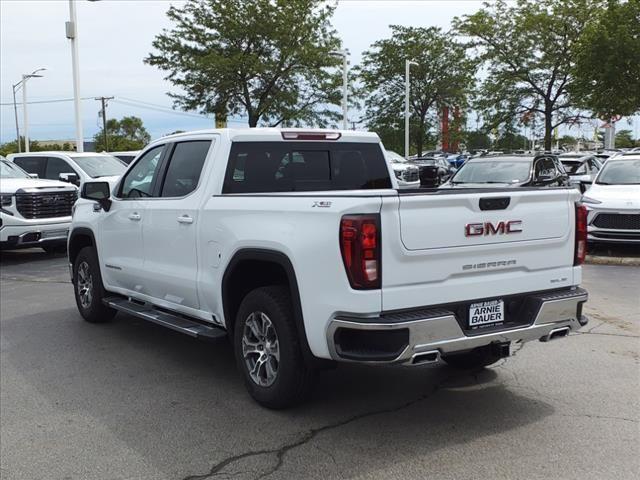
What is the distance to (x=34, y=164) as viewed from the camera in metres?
15.8

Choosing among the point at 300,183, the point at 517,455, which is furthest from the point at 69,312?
the point at 517,455

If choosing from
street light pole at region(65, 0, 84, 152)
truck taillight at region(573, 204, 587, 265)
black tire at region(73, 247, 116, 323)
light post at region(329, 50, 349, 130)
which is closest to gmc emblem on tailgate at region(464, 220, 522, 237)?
truck taillight at region(573, 204, 587, 265)

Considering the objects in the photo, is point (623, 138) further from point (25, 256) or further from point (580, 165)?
point (25, 256)

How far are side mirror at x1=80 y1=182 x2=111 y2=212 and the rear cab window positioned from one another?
1.90m

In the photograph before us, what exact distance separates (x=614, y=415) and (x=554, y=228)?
4.22 feet

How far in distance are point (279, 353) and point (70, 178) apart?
1186 centimetres

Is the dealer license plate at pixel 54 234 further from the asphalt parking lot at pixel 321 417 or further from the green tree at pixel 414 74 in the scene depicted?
the green tree at pixel 414 74

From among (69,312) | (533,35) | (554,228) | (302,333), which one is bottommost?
(69,312)

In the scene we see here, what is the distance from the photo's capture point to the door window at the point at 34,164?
15695mm

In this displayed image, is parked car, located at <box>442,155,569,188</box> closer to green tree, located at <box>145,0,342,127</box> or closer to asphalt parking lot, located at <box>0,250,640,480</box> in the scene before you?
asphalt parking lot, located at <box>0,250,640,480</box>

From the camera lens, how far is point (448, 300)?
13.3 feet

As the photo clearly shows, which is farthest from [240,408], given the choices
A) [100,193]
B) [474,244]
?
[100,193]

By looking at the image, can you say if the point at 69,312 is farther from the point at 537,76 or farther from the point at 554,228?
the point at 537,76

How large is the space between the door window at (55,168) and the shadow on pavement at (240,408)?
32.1 feet
